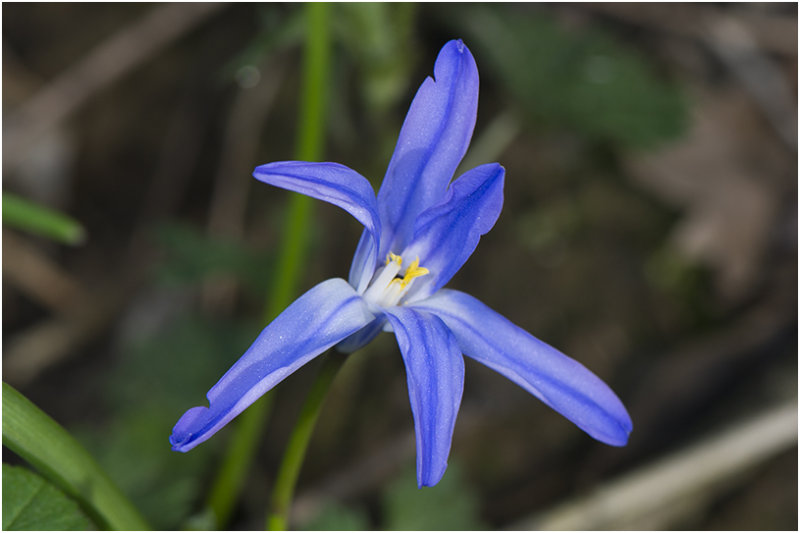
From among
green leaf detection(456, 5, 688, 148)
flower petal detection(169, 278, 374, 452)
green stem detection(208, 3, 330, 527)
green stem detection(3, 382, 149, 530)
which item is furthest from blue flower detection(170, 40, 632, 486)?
green leaf detection(456, 5, 688, 148)

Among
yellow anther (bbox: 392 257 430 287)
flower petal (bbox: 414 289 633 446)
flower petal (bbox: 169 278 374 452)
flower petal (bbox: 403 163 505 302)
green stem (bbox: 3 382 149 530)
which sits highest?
flower petal (bbox: 403 163 505 302)

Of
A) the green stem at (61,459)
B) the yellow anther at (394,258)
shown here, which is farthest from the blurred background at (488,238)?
the yellow anther at (394,258)

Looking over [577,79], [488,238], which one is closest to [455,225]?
[488,238]

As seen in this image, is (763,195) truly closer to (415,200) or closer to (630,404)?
(630,404)

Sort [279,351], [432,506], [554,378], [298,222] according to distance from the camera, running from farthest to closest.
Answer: [432,506]
[298,222]
[554,378]
[279,351]

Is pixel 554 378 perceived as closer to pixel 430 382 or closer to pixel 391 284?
pixel 430 382

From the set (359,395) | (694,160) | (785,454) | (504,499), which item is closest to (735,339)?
(785,454)

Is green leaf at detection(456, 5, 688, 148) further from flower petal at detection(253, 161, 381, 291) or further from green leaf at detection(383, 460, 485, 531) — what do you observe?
flower petal at detection(253, 161, 381, 291)

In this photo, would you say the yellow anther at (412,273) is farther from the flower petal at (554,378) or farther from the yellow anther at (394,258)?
the flower petal at (554,378)
